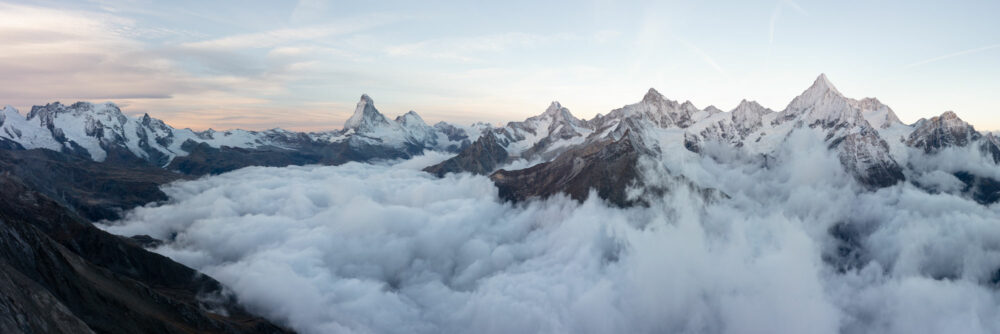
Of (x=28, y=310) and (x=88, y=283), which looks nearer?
(x=28, y=310)

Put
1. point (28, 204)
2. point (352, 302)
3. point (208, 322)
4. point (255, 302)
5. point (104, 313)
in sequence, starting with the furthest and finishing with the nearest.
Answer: point (352, 302) < point (255, 302) < point (28, 204) < point (208, 322) < point (104, 313)

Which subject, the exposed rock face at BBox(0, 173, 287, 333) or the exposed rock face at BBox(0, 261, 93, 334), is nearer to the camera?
the exposed rock face at BBox(0, 261, 93, 334)

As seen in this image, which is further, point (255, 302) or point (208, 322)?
point (255, 302)

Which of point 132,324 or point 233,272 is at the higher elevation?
point 132,324

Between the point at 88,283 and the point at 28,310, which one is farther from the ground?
the point at 28,310

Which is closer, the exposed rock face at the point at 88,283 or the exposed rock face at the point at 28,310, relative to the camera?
the exposed rock face at the point at 28,310

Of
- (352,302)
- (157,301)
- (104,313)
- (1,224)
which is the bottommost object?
(352,302)

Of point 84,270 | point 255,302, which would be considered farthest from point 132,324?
point 255,302

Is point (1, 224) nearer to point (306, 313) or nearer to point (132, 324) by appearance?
point (132, 324)
